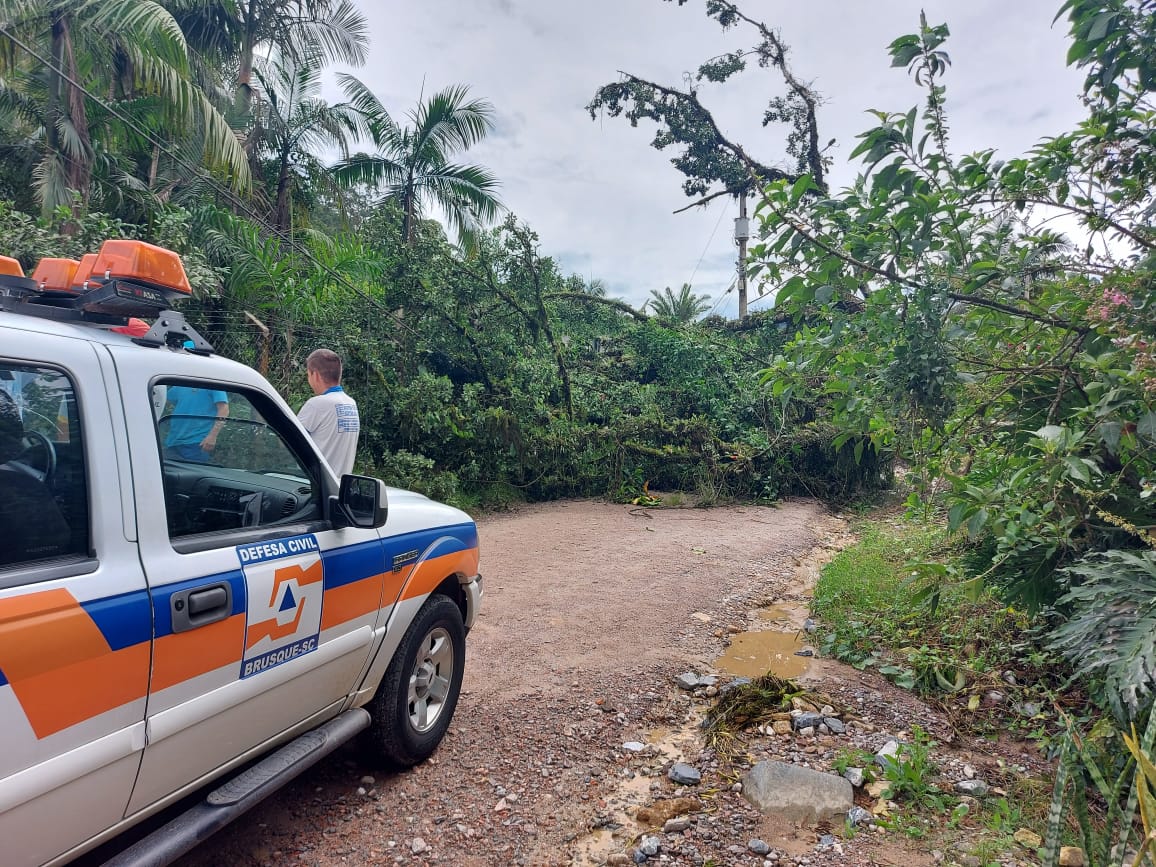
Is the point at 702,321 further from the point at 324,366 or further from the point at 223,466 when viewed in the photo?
the point at 223,466

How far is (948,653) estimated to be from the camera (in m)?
4.81

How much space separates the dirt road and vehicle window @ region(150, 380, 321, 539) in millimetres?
1358

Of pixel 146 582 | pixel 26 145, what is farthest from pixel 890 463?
pixel 26 145

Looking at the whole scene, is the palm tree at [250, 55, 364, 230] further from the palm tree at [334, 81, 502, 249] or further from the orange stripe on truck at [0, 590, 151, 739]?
the orange stripe on truck at [0, 590, 151, 739]

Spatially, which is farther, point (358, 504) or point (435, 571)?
point (435, 571)

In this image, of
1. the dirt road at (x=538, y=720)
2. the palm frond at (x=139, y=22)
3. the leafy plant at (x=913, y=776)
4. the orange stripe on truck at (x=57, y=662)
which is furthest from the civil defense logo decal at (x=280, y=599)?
the palm frond at (x=139, y=22)

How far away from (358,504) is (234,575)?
24.8 inches

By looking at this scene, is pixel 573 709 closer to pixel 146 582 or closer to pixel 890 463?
pixel 146 582

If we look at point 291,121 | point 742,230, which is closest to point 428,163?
point 291,121

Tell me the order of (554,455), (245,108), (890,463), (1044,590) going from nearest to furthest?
(1044,590), (554,455), (890,463), (245,108)

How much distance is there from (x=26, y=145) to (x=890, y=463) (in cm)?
1872

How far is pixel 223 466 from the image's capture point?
A: 2535mm

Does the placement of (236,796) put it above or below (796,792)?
above

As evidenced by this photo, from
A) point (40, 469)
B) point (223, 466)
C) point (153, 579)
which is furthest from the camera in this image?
point (223, 466)
